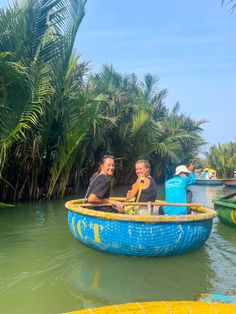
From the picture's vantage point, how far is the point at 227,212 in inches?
341

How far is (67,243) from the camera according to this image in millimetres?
7070

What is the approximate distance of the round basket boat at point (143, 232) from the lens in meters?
5.64

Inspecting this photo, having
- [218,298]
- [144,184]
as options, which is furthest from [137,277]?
[144,184]

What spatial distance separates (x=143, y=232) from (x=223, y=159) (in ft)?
87.2

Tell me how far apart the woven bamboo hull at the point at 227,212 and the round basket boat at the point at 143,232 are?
255cm

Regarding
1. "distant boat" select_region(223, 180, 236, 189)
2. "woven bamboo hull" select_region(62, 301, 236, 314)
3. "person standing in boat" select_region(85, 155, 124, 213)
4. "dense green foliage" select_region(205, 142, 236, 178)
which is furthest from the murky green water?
"dense green foliage" select_region(205, 142, 236, 178)

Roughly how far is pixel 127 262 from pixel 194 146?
87.5 ft

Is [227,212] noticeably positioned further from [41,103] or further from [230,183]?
[230,183]

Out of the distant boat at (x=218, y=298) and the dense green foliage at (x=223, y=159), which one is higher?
the dense green foliage at (x=223, y=159)

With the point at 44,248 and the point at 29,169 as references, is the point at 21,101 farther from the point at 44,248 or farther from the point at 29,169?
the point at 44,248

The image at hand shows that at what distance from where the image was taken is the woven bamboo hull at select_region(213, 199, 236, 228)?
8.47m

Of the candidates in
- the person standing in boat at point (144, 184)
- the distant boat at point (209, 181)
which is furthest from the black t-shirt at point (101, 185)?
the distant boat at point (209, 181)

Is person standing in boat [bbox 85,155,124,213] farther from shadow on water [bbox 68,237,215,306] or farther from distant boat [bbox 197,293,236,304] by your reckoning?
distant boat [bbox 197,293,236,304]

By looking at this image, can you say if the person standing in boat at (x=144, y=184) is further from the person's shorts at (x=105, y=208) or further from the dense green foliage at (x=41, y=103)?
the dense green foliage at (x=41, y=103)
